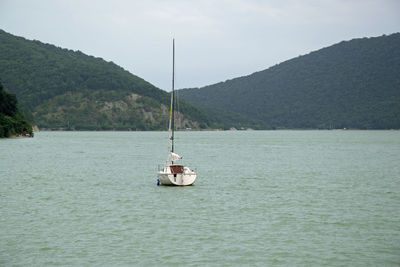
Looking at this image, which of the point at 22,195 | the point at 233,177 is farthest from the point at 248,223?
the point at 233,177

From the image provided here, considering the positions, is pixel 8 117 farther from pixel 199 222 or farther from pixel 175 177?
pixel 199 222

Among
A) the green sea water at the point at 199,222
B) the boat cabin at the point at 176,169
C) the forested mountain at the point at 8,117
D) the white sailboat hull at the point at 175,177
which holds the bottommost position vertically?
the green sea water at the point at 199,222

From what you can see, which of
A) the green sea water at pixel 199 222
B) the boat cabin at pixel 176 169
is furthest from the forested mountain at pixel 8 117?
the boat cabin at pixel 176 169

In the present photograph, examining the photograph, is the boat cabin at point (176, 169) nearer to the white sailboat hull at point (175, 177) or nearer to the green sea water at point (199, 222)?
the white sailboat hull at point (175, 177)

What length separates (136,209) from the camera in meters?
31.7

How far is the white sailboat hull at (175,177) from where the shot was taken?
41312 millimetres

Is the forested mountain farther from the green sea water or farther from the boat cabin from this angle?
the boat cabin

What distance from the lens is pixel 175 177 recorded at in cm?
4147

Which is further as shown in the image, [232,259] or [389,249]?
[389,249]

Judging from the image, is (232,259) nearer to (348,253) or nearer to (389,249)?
(348,253)

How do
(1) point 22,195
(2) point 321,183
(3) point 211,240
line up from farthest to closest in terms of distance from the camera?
(2) point 321,183
(1) point 22,195
(3) point 211,240

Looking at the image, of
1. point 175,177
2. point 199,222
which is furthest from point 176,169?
point 199,222

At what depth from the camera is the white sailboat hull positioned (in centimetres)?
4131

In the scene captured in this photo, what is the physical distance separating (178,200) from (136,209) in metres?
4.50
